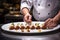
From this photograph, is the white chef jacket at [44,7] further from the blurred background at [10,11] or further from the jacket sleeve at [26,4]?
the blurred background at [10,11]

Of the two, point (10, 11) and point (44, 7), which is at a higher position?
point (44, 7)

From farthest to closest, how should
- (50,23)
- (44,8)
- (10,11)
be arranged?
(10,11), (44,8), (50,23)

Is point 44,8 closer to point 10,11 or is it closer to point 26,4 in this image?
point 26,4

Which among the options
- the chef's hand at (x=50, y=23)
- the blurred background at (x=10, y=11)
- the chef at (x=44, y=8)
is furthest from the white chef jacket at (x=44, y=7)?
the blurred background at (x=10, y=11)

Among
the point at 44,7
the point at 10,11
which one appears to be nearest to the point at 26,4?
the point at 44,7

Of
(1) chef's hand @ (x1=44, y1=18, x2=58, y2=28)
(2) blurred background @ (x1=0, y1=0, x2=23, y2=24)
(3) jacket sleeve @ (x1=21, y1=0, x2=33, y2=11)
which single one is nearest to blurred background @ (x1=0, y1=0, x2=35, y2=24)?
(2) blurred background @ (x1=0, y1=0, x2=23, y2=24)

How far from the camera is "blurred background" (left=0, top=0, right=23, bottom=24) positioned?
2393 millimetres

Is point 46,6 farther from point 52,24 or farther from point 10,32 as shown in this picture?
point 10,32

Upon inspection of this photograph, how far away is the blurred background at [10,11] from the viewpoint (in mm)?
2393

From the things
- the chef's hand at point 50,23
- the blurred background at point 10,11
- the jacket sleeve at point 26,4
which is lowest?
the blurred background at point 10,11

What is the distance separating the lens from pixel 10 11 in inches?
100.0

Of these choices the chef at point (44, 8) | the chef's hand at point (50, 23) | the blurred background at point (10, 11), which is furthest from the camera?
the blurred background at point (10, 11)

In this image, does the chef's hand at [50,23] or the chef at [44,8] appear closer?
the chef's hand at [50,23]

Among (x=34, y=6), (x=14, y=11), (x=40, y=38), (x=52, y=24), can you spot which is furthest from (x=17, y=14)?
(x=40, y=38)
